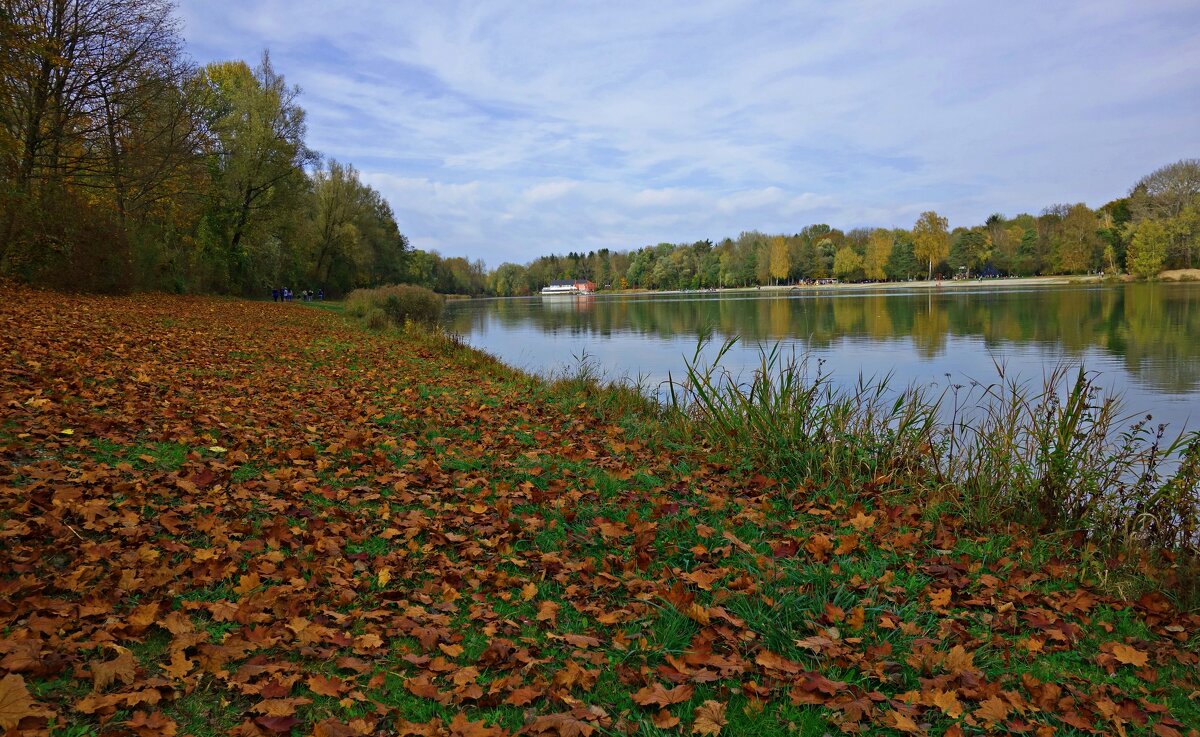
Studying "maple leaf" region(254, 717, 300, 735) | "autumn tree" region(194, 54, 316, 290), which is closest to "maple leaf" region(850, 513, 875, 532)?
"maple leaf" region(254, 717, 300, 735)

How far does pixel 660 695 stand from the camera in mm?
3023

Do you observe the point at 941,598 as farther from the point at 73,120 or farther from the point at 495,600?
the point at 73,120

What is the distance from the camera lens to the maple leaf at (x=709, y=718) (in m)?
2.81

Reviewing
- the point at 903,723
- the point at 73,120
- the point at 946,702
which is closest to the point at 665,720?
the point at 903,723

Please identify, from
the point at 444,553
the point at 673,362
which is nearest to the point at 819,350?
the point at 673,362

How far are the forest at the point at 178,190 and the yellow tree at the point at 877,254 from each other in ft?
79.7

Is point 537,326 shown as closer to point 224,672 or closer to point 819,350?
point 819,350

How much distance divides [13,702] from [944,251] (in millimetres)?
109465

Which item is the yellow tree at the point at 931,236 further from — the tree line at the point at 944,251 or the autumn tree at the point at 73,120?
the autumn tree at the point at 73,120

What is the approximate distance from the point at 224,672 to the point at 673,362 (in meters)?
17.2

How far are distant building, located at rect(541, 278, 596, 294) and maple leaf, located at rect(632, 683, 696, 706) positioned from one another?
140 m

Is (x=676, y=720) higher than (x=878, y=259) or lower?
lower

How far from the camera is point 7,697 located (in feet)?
7.45

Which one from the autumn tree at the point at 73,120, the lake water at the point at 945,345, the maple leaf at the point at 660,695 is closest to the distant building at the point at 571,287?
the lake water at the point at 945,345
